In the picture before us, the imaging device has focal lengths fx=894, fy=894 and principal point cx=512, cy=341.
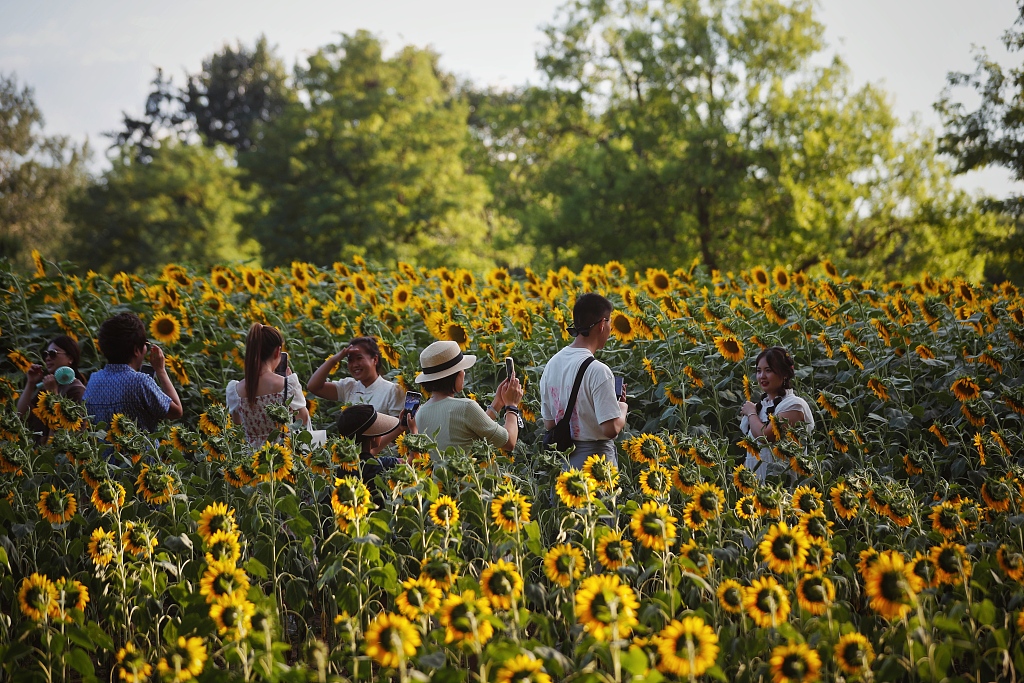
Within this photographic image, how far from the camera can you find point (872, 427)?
223 inches

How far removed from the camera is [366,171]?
27594mm

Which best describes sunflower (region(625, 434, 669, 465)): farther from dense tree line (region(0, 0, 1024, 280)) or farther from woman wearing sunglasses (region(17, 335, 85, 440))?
dense tree line (region(0, 0, 1024, 280))

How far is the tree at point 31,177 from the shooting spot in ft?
118

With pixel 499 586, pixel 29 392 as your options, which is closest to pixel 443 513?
pixel 499 586

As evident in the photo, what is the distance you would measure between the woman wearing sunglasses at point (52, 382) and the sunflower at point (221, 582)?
10.7ft

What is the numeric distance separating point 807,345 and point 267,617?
4.84 meters

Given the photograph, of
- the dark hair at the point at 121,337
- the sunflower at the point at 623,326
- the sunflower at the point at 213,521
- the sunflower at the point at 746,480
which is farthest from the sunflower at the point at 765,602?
the dark hair at the point at 121,337

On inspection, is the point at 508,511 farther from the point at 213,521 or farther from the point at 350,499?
the point at 213,521

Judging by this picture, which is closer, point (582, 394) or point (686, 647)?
point (686, 647)

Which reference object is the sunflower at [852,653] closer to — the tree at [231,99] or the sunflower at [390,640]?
the sunflower at [390,640]

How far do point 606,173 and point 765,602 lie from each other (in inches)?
799

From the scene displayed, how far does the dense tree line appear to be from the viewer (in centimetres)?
2155

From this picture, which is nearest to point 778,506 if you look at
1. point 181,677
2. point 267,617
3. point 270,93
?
point 267,617

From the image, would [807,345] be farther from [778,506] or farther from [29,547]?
[29,547]
